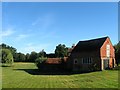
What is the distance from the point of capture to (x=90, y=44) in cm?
5322

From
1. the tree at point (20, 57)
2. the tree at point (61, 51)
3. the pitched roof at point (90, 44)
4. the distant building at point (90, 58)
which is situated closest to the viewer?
the distant building at point (90, 58)

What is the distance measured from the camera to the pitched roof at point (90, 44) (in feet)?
165

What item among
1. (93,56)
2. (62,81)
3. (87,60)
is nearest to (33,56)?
(87,60)

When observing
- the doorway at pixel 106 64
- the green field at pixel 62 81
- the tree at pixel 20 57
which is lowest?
the green field at pixel 62 81

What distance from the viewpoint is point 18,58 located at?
134000 mm

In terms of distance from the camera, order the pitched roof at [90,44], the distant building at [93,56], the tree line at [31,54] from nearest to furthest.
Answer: the distant building at [93,56]
the pitched roof at [90,44]
the tree line at [31,54]

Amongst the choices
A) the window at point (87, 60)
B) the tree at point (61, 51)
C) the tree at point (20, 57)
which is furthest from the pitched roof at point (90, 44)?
the tree at point (20, 57)

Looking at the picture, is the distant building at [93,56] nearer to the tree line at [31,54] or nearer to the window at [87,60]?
the window at [87,60]

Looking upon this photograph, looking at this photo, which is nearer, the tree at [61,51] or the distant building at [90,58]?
the distant building at [90,58]

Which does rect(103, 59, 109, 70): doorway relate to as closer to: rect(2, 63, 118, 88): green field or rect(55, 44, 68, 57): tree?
rect(2, 63, 118, 88): green field

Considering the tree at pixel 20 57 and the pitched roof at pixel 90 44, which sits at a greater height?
the pitched roof at pixel 90 44

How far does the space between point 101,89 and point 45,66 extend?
38423mm

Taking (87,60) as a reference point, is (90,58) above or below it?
above

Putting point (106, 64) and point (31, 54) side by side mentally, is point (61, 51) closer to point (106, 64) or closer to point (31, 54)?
point (31, 54)
